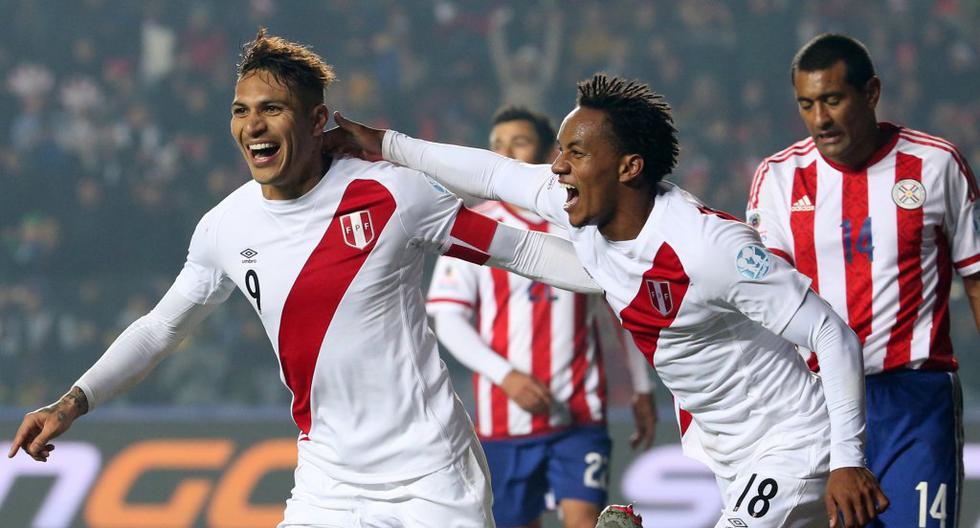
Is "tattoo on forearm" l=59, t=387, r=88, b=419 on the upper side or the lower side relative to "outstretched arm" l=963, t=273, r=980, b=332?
lower

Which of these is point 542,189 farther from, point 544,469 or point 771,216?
point 544,469

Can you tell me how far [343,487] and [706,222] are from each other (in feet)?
3.88

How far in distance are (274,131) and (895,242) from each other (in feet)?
6.16

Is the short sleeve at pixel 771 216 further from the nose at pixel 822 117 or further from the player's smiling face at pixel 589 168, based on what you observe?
the player's smiling face at pixel 589 168

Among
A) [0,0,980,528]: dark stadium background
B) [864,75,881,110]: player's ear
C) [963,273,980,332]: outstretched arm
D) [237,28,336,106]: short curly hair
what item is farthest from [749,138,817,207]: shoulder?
[0,0,980,528]: dark stadium background

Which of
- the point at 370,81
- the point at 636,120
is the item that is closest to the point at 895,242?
the point at 636,120

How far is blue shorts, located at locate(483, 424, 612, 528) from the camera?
554cm

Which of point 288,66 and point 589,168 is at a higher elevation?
point 288,66

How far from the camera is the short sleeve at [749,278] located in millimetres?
3193

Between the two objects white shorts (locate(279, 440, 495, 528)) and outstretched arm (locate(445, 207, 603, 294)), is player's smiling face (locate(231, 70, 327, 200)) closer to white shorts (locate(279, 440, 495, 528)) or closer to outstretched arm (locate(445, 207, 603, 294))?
outstretched arm (locate(445, 207, 603, 294))

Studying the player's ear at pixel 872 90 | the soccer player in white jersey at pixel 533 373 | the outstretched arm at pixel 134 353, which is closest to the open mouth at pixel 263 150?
the outstretched arm at pixel 134 353

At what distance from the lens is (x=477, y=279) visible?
5.77 metres

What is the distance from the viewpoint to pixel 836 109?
4051 millimetres

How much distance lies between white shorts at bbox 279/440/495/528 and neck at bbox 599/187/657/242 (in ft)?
2.44
